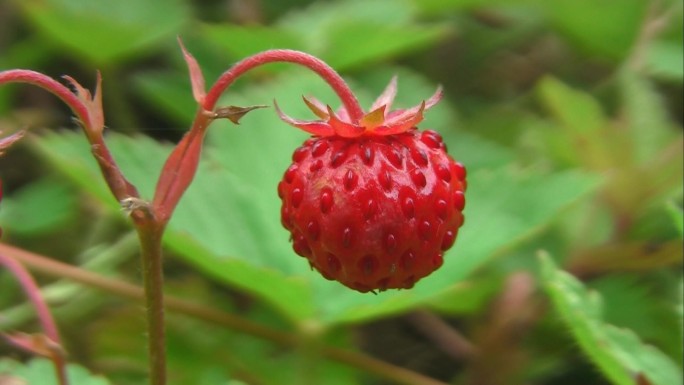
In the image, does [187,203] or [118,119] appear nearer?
[187,203]

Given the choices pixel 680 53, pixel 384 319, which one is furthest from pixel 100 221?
pixel 680 53

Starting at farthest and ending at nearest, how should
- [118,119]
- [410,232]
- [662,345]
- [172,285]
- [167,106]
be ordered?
[118,119]
[167,106]
[172,285]
[662,345]
[410,232]

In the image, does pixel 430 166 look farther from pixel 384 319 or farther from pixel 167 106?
pixel 167 106

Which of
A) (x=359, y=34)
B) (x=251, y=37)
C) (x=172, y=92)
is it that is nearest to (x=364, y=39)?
(x=359, y=34)

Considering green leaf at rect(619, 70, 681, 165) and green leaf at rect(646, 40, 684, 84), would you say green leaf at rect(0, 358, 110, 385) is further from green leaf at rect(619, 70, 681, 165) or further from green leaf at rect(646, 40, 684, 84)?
green leaf at rect(646, 40, 684, 84)

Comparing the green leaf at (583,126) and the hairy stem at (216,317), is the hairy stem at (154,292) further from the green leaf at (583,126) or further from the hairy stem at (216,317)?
the green leaf at (583,126)

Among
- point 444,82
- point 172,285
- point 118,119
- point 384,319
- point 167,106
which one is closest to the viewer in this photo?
point 172,285

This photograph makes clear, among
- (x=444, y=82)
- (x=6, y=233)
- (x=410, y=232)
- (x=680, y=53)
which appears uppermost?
(x=444, y=82)
